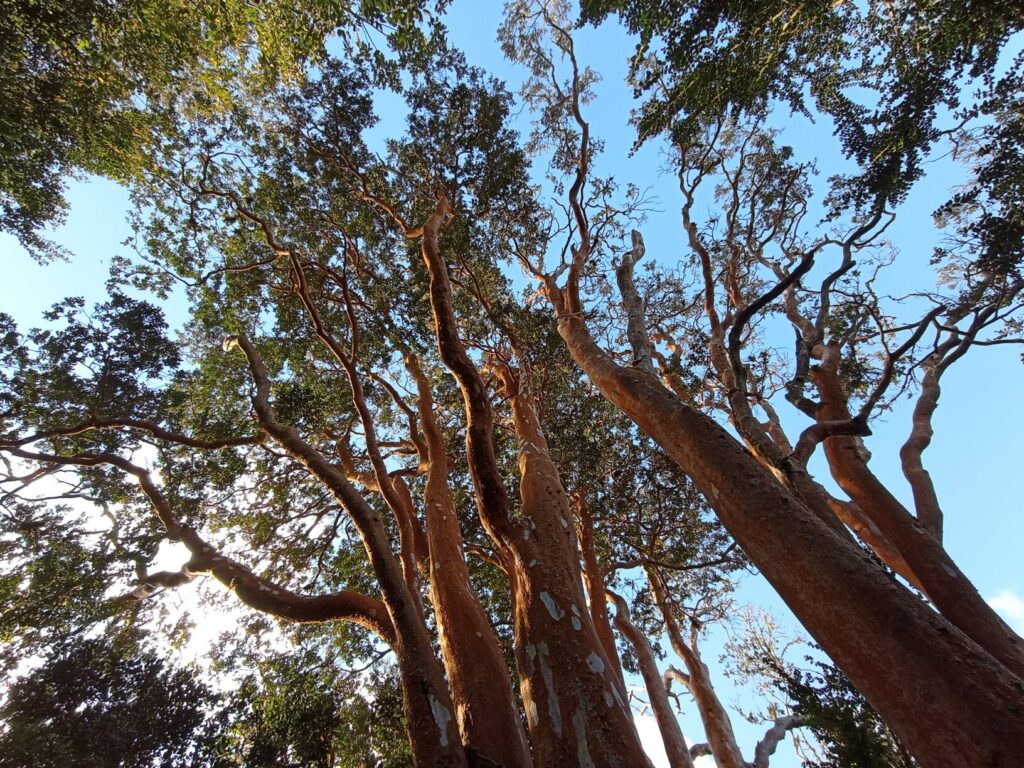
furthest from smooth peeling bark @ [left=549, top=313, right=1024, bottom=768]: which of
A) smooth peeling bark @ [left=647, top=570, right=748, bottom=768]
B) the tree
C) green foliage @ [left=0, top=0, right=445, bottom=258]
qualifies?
smooth peeling bark @ [left=647, top=570, right=748, bottom=768]

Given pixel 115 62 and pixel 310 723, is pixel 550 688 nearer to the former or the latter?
pixel 310 723

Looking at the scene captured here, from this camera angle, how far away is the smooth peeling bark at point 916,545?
400cm

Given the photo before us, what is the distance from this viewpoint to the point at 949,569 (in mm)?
4637

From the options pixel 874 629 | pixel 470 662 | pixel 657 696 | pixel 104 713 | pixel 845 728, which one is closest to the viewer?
pixel 874 629

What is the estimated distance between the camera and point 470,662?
144 inches

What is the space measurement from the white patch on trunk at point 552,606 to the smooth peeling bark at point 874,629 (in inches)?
51.4

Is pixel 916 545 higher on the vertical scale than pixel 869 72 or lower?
lower

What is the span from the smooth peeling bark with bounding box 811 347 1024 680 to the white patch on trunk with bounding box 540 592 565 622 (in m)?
2.58

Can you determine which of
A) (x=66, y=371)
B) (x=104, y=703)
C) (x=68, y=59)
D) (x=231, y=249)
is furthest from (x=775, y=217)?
(x=104, y=703)

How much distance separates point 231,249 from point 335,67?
152 inches

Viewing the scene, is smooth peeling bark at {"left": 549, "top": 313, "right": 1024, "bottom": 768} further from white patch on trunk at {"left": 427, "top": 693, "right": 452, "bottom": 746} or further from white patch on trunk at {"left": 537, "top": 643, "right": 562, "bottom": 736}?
white patch on trunk at {"left": 427, "top": 693, "right": 452, "bottom": 746}

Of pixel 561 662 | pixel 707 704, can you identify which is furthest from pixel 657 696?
pixel 561 662

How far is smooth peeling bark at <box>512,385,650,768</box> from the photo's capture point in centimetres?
261

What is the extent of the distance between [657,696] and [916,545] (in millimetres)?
5204
